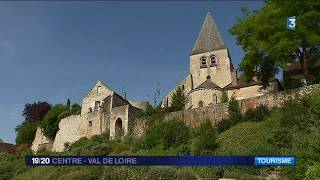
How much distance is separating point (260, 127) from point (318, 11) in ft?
25.4

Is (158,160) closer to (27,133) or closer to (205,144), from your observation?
(205,144)

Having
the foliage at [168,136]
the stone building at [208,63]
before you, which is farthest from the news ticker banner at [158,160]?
the stone building at [208,63]

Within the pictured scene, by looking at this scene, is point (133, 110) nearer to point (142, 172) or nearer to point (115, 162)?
point (142, 172)

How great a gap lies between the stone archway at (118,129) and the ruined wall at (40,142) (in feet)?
31.4

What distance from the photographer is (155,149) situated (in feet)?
98.3

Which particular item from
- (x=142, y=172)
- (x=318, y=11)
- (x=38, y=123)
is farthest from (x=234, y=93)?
(x=142, y=172)

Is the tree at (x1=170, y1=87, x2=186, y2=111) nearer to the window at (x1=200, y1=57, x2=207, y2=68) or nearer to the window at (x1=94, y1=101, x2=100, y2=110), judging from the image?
the window at (x1=94, y1=101, x2=100, y2=110)

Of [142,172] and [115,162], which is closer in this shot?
[115,162]

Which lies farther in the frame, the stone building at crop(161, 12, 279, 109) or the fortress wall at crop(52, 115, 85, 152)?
the stone building at crop(161, 12, 279, 109)

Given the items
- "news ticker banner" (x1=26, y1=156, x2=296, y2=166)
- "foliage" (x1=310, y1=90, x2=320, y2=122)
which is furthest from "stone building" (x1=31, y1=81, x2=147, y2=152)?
"news ticker banner" (x1=26, y1=156, x2=296, y2=166)

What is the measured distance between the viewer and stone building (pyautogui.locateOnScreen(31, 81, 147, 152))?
130 feet

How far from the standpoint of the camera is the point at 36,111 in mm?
54688

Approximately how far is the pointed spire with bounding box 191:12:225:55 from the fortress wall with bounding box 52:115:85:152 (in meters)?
16.2

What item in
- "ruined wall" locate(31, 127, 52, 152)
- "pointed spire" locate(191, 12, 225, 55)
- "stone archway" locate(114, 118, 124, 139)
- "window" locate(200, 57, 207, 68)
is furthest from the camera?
"pointed spire" locate(191, 12, 225, 55)
